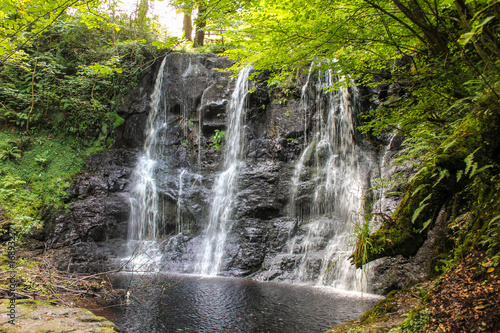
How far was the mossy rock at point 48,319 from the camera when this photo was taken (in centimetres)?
341

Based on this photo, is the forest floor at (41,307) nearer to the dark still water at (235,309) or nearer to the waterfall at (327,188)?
the dark still water at (235,309)

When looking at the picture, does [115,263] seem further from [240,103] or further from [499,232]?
[499,232]

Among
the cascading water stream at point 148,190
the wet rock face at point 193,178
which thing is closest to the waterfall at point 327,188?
the wet rock face at point 193,178

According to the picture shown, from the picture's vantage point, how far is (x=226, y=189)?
1209 cm

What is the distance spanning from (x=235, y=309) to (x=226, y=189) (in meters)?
6.73

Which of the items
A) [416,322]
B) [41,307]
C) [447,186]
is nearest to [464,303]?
[416,322]

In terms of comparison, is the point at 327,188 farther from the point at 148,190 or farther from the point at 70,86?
the point at 70,86

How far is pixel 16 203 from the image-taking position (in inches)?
427

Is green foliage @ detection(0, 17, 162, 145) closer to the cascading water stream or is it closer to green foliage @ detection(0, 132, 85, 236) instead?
green foliage @ detection(0, 132, 85, 236)

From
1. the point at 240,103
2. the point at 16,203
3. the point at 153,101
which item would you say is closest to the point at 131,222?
the point at 16,203

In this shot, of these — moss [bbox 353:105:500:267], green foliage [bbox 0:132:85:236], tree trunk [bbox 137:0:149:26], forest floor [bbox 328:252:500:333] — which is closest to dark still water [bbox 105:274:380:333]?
moss [bbox 353:105:500:267]

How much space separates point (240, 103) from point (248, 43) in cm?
896

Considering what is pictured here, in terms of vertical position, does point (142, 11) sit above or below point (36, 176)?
above

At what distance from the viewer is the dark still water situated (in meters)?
4.77
